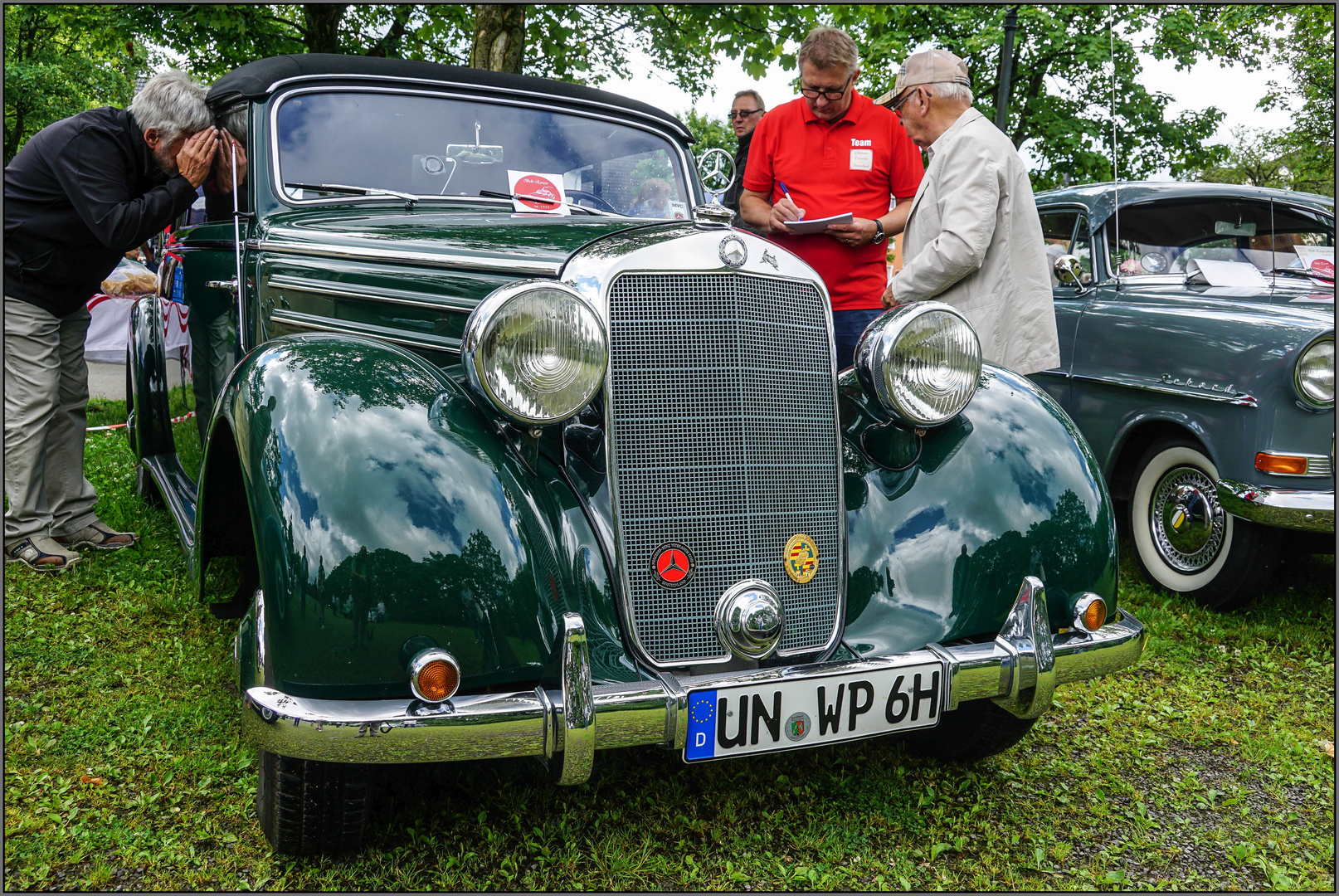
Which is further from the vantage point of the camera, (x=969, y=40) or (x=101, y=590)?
(x=969, y=40)

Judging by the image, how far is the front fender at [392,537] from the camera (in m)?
1.75

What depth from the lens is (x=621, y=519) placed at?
203 cm

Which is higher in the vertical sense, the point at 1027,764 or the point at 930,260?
the point at 930,260

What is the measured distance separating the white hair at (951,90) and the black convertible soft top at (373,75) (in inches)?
47.6

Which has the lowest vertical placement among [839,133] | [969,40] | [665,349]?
[665,349]

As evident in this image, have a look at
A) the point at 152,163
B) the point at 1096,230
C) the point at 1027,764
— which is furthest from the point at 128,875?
the point at 1096,230

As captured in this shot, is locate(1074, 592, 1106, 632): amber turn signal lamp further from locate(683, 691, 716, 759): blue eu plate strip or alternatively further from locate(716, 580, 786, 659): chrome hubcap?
locate(683, 691, 716, 759): blue eu plate strip

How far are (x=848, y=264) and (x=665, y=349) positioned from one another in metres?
2.02

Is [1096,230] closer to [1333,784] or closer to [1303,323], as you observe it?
[1303,323]

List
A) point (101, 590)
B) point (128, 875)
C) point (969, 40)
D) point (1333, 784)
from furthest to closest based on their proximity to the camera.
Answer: point (969, 40), point (101, 590), point (1333, 784), point (128, 875)

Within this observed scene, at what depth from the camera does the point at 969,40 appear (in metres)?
13.9

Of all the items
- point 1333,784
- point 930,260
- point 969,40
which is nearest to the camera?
point 1333,784

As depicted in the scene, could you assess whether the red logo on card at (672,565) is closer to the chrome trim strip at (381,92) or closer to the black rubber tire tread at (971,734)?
the black rubber tire tread at (971,734)

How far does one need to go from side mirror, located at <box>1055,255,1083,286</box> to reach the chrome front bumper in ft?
4.00
